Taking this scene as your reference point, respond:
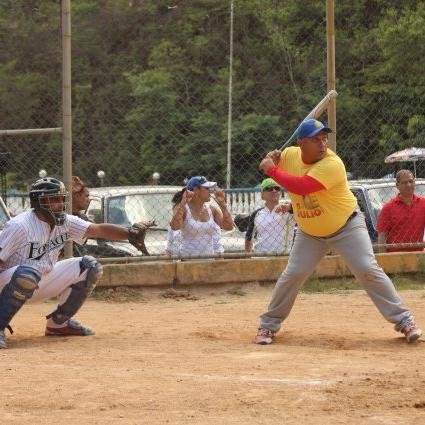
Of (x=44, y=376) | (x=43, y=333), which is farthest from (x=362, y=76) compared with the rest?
(x=44, y=376)

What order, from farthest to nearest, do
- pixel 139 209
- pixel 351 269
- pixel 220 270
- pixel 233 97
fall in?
pixel 233 97
pixel 139 209
pixel 220 270
pixel 351 269

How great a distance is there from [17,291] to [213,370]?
79.2 inches

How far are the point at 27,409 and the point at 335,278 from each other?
20.3ft

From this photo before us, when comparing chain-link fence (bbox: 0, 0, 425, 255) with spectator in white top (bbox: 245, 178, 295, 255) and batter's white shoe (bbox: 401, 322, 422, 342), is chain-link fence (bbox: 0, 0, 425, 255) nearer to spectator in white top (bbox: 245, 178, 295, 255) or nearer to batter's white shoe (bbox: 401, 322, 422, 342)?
spectator in white top (bbox: 245, 178, 295, 255)

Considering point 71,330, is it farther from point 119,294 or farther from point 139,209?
point 139,209

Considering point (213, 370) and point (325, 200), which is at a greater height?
point (325, 200)

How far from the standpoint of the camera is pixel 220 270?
457 inches

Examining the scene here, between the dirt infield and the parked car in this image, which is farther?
the parked car

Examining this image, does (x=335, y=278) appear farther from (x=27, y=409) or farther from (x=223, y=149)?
(x=27, y=409)

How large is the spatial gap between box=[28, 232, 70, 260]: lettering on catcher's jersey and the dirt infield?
66cm

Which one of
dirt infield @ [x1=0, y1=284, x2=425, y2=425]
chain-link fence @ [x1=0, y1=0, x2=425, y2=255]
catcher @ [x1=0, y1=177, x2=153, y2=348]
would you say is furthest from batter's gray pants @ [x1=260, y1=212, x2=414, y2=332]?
→ chain-link fence @ [x1=0, y1=0, x2=425, y2=255]

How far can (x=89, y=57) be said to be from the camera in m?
16.8

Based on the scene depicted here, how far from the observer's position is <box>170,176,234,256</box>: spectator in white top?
11.3 m

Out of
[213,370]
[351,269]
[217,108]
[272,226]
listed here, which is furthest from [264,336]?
[217,108]
